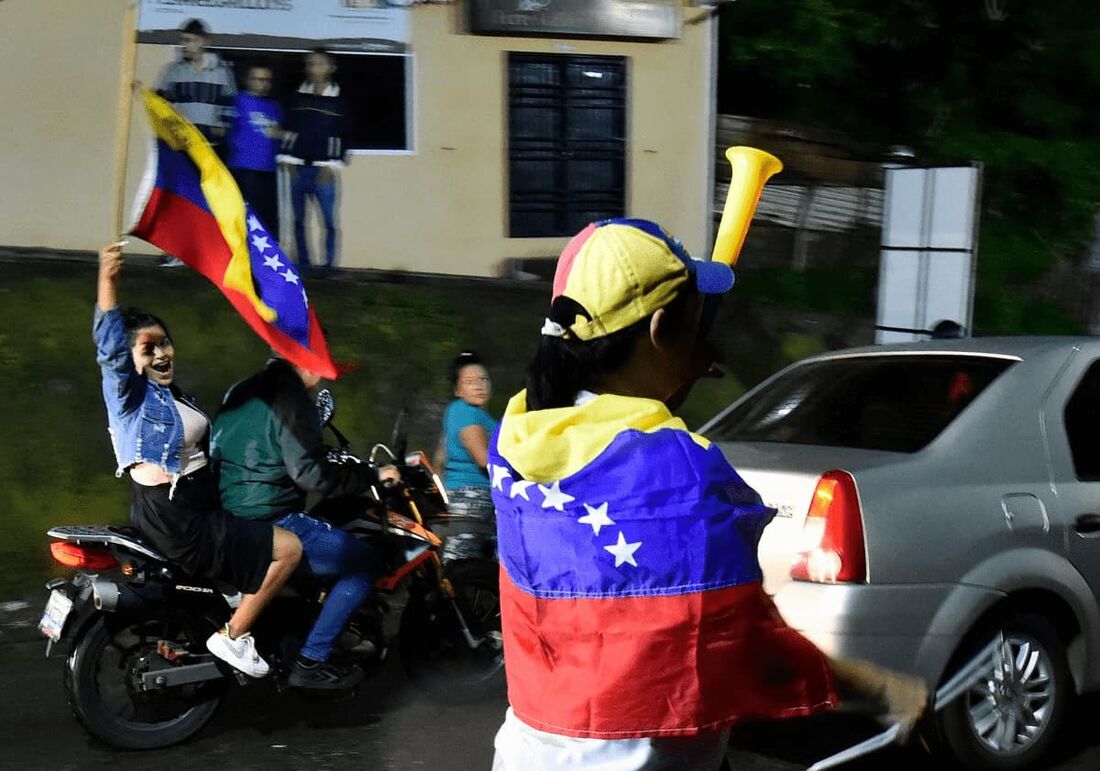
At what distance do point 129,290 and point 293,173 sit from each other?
201 cm

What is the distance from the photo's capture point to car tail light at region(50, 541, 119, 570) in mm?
4957

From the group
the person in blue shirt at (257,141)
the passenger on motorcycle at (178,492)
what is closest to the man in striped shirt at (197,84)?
the person in blue shirt at (257,141)

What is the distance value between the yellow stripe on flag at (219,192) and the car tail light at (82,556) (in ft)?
3.41

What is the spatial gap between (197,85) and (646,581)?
10091 millimetres

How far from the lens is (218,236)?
5.25m

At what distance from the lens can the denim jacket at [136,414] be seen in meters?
4.86

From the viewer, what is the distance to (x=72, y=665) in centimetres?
493

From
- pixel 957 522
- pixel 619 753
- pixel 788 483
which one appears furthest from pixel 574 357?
pixel 957 522

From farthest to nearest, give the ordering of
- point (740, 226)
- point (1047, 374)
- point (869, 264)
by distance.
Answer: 1. point (869, 264)
2. point (1047, 374)
3. point (740, 226)

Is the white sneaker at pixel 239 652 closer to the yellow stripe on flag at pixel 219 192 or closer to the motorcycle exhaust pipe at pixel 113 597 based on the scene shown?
the motorcycle exhaust pipe at pixel 113 597

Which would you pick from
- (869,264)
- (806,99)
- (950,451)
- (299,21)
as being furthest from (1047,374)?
(806,99)

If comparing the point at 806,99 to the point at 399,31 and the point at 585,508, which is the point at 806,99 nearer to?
the point at 399,31

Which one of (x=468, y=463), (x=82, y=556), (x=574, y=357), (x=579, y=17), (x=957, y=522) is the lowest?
(x=82, y=556)

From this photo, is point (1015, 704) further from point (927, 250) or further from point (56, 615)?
point (927, 250)
